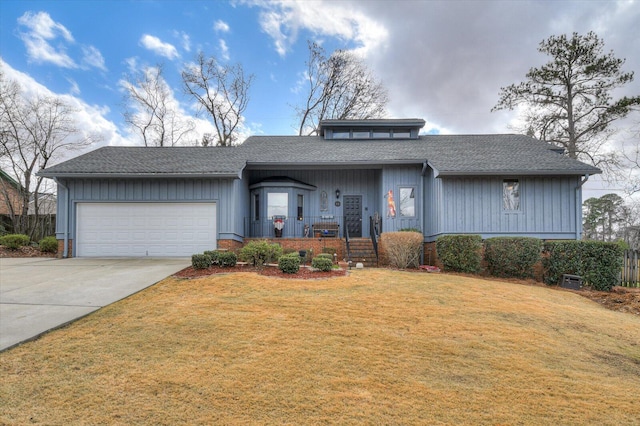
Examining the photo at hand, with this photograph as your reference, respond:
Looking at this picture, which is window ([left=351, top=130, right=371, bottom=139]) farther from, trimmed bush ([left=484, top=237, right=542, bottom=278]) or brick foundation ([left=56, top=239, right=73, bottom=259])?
brick foundation ([left=56, top=239, right=73, bottom=259])

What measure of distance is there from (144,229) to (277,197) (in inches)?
202

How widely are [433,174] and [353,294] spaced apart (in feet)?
24.4

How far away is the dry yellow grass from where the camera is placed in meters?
2.62

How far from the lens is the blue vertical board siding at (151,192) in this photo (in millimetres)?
11844

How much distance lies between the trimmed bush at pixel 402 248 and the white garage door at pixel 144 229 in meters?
6.23

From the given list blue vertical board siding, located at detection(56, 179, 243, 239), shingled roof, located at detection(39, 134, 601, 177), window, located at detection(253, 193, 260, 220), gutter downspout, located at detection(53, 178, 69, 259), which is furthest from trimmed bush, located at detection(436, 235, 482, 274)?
gutter downspout, located at detection(53, 178, 69, 259)

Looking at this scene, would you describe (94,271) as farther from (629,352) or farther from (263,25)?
(263,25)

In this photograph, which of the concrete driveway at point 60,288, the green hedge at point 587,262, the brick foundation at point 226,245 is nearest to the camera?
the concrete driveway at point 60,288

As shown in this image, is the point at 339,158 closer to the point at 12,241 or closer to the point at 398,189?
the point at 398,189

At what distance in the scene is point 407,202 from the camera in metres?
12.9

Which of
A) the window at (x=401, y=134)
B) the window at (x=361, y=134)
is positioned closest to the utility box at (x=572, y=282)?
the window at (x=401, y=134)

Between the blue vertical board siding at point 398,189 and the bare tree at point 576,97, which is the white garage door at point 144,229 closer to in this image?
the blue vertical board siding at point 398,189

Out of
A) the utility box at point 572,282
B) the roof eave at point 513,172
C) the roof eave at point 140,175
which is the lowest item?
the utility box at point 572,282

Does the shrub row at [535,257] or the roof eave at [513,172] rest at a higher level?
the roof eave at [513,172]
